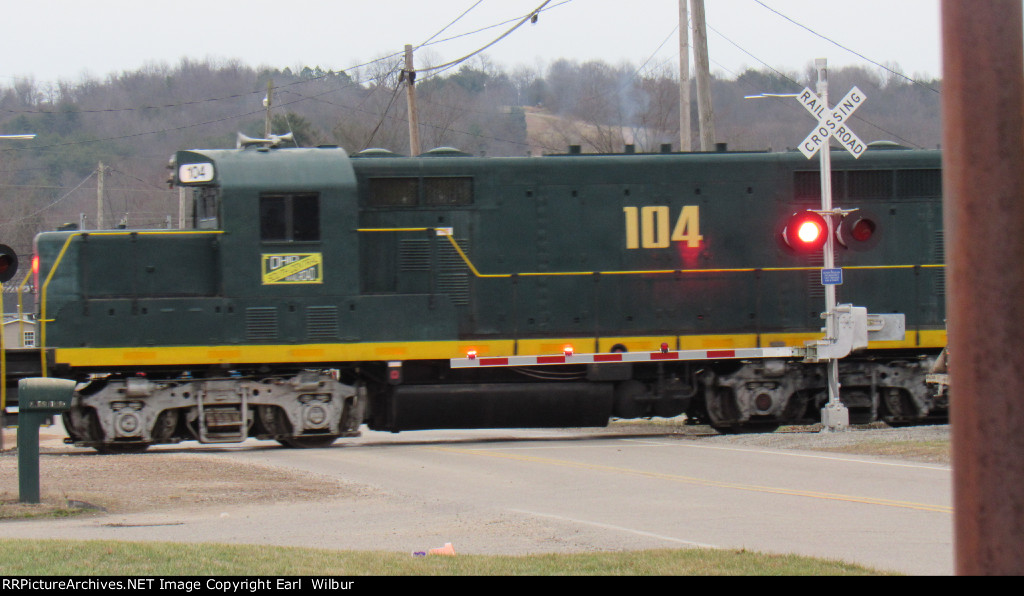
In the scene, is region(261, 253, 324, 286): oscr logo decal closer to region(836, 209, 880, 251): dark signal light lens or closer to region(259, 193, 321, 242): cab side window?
region(259, 193, 321, 242): cab side window

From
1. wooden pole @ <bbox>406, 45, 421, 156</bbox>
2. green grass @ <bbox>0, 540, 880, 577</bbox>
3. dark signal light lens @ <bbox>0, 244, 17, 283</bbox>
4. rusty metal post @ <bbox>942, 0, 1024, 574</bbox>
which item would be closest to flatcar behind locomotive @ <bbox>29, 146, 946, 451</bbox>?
dark signal light lens @ <bbox>0, 244, 17, 283</bbox>

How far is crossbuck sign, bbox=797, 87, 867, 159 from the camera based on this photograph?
54.0 feet

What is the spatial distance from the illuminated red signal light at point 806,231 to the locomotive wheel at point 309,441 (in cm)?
717

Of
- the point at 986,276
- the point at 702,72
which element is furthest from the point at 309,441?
the point at 986,276

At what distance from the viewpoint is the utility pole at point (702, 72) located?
909 inches

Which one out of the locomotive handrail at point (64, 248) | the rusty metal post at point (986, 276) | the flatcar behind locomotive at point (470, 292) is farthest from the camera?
the flatcar behind locomotive at point (470, 292)

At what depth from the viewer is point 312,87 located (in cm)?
8731

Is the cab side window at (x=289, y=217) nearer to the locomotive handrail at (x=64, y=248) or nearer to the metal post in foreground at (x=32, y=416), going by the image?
the locomotive handrail at (x=64, y=248)

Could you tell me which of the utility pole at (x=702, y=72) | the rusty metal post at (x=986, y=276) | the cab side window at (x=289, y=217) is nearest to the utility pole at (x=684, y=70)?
the utility pole at (x=702, y=72)

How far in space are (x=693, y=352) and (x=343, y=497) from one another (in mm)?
7346

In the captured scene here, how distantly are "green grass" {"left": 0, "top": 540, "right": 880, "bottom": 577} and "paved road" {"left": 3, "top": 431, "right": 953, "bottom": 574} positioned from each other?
23.8 inches

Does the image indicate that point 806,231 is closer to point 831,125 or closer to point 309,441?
point 831,125
